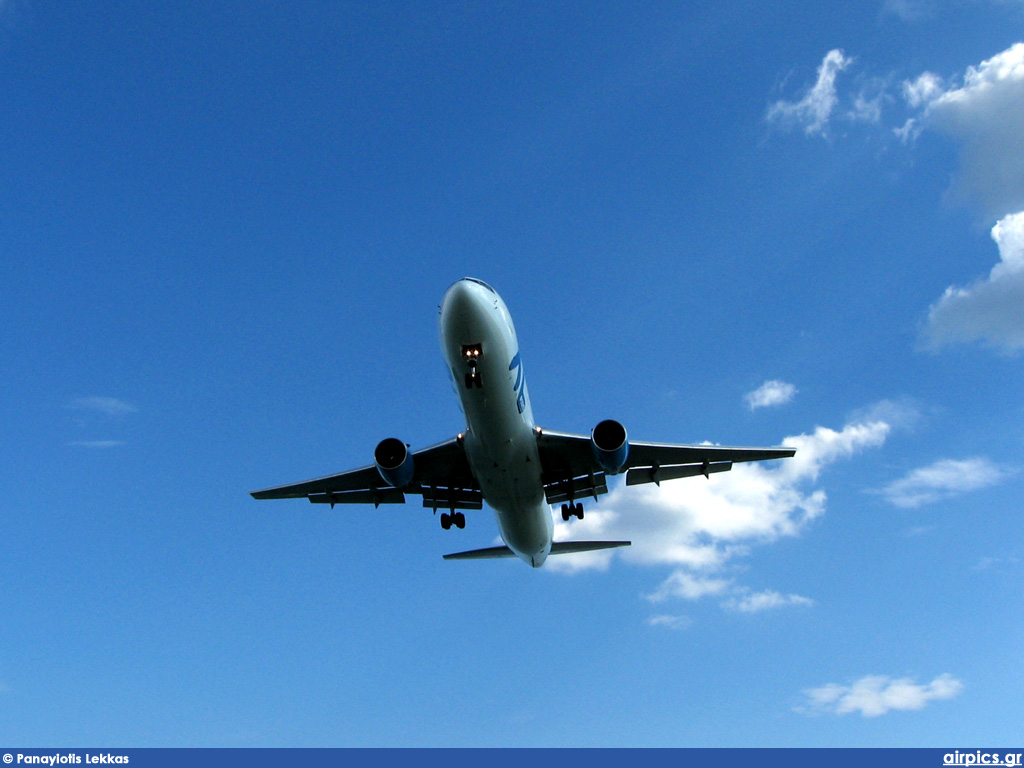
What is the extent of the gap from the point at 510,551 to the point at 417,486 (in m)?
5.30

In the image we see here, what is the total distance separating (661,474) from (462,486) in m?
6.56

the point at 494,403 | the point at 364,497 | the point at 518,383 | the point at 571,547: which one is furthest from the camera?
the point at 571,547

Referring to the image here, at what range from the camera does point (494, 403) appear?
66.6ft

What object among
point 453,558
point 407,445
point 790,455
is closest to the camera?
point 407,445

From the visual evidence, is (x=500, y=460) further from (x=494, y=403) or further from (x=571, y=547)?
(x=571, y=547)

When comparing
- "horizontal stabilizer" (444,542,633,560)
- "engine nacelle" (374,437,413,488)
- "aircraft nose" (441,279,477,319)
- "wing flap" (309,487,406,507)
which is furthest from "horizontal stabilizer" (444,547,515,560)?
"aircraft nose" (441,279,477,319)

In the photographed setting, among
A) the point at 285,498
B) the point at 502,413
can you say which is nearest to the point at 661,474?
the point at 502,413

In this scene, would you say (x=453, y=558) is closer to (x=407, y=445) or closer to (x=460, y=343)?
(x=407, y=445)

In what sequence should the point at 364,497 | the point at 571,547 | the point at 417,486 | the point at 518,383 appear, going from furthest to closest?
1. the point at 571,547
2. the point at 364,497
3. the point at 417,486
4. the point at 518,383

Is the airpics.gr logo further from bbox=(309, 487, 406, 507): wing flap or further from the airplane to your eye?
bbox=(309, 487, 406, 507): wing flap

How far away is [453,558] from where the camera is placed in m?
30.5

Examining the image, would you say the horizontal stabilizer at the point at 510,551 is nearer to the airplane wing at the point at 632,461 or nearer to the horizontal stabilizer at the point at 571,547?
the horizontal stabilizer at the point at 571,547

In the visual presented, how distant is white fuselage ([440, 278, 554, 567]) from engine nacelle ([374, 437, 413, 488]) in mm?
1727

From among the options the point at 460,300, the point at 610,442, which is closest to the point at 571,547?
the point at 610,442
